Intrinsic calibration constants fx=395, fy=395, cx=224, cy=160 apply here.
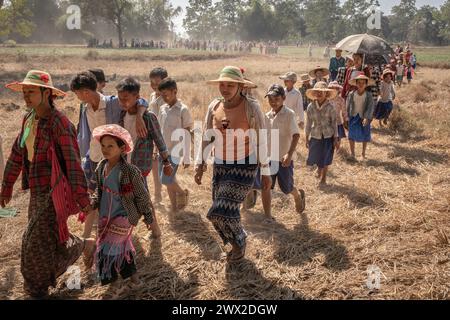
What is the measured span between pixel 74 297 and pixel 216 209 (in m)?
1.41

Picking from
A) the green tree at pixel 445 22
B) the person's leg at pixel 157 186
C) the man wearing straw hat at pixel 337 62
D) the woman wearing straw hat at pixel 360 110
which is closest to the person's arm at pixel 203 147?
the person's leg at pixel 157 186

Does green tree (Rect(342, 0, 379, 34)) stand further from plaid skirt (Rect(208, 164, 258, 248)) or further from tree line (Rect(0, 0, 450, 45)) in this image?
plaid skirt (Rect(208, 164, 258, 248))

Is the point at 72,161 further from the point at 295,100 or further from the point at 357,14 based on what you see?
the point at 357,14

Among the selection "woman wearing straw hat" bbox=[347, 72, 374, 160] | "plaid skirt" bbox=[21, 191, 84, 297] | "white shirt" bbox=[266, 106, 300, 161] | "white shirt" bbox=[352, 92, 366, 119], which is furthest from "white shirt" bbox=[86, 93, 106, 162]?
"white shirt" bbox=[352, 92, 366, 119]

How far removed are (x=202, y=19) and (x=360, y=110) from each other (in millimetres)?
100636

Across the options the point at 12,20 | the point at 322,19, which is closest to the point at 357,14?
the point at 322,19

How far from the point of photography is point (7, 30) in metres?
27.5

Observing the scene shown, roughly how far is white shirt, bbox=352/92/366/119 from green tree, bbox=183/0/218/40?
98354 mm

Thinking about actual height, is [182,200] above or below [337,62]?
below

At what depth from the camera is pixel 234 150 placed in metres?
3.61

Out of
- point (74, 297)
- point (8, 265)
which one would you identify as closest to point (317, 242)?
point (74, 297)

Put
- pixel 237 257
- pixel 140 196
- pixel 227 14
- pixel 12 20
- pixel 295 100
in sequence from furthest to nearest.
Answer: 1. pixel 227 14
2. pixel 12 20
3. pixel 295 100
4. pixel 237 257
5. pixel 140 196

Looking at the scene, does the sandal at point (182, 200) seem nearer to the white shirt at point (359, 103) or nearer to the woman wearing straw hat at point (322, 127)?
the woman wearing straw hat at point (322, 127)

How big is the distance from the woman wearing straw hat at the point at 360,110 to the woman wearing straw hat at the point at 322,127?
145cm
